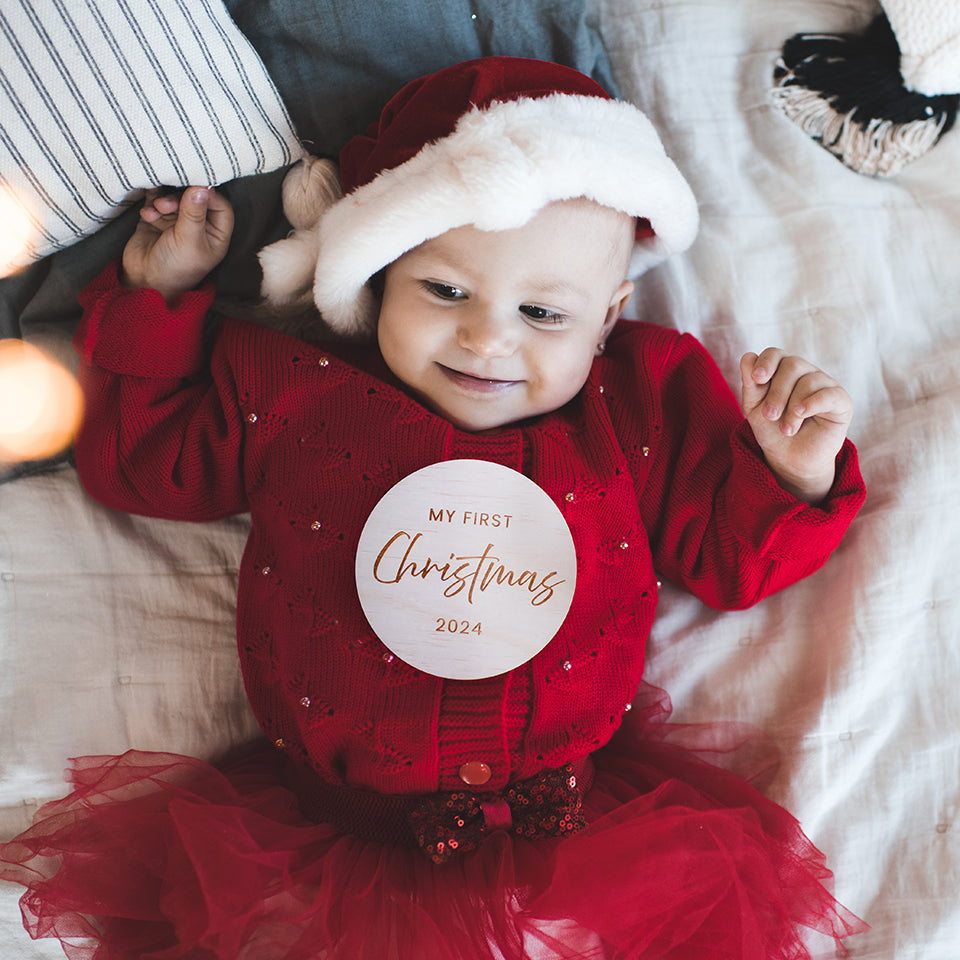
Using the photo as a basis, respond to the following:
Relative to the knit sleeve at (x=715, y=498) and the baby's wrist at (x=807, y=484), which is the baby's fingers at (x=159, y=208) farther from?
the baby's wrist at (x=807, y=484)

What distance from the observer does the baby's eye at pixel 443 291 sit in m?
0.99

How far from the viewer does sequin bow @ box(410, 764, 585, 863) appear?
96cm

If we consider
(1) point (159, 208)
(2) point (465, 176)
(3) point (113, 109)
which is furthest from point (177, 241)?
(2) point (465, 176)

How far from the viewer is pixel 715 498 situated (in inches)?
42.5

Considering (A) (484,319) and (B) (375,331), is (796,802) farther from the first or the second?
(B) (375,331)

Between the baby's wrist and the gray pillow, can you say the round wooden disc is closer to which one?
the baby's wrist

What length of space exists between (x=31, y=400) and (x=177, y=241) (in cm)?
27

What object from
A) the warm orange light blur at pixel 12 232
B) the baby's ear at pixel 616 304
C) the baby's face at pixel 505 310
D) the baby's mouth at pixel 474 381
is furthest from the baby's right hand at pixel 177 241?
the baby's ear at pixel 616 304

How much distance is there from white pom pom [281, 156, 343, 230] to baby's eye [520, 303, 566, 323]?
298 mm

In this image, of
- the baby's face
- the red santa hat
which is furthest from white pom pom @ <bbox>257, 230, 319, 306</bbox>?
the baby's face

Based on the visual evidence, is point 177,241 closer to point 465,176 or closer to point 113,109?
point 113,109

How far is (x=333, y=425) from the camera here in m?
1.05

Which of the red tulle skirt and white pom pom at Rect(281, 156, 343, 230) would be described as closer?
the red tulle skirt

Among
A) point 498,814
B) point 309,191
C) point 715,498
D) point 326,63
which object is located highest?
point 326,63
